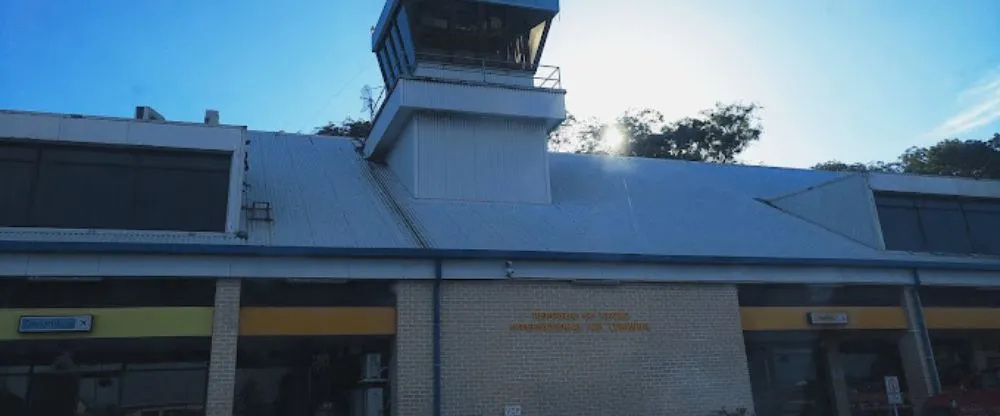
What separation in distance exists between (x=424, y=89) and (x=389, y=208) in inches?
152

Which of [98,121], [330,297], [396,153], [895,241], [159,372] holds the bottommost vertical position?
[159,372]

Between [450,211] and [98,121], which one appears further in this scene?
[450,211]

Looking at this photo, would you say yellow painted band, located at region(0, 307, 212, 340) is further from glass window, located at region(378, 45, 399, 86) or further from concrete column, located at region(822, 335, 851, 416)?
concrete column, located at region(822, 335, 851, 416)

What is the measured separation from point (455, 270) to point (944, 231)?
1518 cm

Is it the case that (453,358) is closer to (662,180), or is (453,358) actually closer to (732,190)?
(662,180)

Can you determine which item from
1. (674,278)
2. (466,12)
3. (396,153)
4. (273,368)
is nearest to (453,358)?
(273,368)

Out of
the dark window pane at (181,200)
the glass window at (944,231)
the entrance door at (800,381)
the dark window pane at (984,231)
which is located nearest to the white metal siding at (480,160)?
the dark window pane at (181,200)

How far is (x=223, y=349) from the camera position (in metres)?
13.2

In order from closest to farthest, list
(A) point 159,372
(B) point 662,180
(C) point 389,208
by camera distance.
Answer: (A) point 159,372 < (C) point 389,208 < (B) point 662,180

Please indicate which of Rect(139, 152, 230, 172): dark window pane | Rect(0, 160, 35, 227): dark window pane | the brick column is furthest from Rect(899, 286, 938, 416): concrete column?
Rect(0, 160, 35, 227): dark window pane

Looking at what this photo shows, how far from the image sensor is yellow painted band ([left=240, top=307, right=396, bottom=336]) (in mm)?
13719

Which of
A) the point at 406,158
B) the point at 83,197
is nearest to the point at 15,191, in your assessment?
the point at 83,197

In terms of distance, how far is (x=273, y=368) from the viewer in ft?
52.1

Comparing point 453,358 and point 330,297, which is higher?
point 330,297
